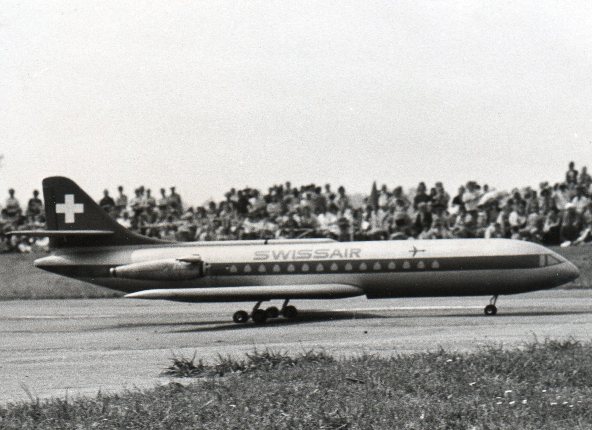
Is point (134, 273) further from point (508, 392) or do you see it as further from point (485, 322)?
point (508, 392)

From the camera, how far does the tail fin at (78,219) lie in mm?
29016

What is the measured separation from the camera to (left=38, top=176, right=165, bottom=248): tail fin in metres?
29.0

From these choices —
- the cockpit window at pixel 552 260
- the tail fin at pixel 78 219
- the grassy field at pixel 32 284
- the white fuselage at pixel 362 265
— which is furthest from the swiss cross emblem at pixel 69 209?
the cockpit window at pixel 552 260

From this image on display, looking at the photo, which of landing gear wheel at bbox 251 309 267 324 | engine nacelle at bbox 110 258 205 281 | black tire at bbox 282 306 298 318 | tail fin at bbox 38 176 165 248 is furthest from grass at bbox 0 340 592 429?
tail fin at bbox 38 176 165 248

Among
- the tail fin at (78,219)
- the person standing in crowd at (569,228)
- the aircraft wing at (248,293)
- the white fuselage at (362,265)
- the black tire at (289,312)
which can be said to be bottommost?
the black tire at (289,312)

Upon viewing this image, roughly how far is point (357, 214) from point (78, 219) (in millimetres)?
11462

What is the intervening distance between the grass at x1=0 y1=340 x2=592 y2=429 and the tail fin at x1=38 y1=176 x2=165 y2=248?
15.8 m

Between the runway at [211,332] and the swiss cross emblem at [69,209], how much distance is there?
2.94 meters

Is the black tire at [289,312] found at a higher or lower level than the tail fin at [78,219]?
lower

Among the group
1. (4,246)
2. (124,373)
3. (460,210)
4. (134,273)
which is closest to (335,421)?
(124,373)

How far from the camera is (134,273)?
27.8 meters

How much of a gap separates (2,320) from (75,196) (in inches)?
165

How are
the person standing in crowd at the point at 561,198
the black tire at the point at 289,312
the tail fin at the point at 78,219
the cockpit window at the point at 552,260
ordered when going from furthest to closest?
the person standing in crowd at the point at 561,198 < the tail fin at the point at 78,219 < the black tire at the point at 289,312 < the cockpit window at the point at 552,260

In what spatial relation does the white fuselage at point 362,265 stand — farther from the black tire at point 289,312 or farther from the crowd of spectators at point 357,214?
the crowd of spectators at point 357,214
